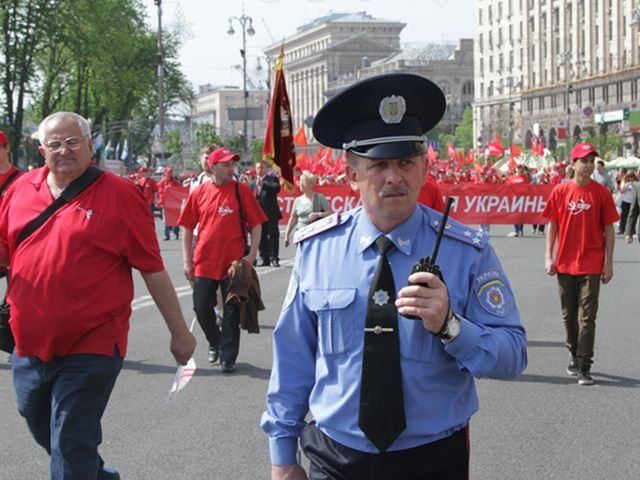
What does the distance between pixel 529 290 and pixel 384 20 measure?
17658 cm

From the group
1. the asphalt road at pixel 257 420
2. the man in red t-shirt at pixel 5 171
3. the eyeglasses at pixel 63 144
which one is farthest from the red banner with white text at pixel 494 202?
the eyeglasses at pixel 63 144

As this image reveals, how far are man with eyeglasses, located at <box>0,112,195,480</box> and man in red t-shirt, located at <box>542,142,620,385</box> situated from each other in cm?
497

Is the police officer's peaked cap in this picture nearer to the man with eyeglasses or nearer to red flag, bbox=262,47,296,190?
the man with eyeglasses

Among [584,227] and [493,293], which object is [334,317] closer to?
[493,293]

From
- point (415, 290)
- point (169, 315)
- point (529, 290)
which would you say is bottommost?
point (529, 290)

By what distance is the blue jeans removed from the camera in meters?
4.87

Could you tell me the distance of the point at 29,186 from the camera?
5371 millimetres

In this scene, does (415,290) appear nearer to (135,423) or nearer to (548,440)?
(548,440)

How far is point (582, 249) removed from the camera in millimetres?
9531

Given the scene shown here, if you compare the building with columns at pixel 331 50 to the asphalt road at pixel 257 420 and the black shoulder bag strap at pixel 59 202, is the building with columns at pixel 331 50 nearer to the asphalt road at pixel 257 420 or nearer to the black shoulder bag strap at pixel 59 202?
the asphalt road at pixel 257 420

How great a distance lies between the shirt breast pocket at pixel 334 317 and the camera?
3277 mm

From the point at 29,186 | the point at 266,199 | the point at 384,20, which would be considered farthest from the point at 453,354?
the point at 384,20

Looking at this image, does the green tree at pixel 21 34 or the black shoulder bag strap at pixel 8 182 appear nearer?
the black shoulder bag strap at pixel 8 182

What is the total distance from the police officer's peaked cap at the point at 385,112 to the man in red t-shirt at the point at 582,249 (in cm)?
624
